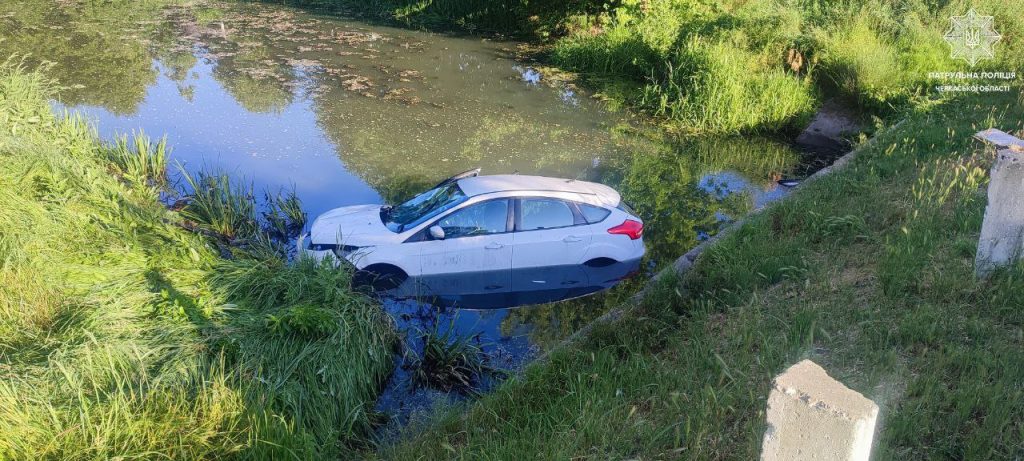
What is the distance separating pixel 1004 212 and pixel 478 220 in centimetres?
568

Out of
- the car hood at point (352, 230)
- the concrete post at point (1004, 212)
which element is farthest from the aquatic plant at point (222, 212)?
the concrete post at point (1004, 212)

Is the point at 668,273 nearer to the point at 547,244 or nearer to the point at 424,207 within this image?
the point at 547,244

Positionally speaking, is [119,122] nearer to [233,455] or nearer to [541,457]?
[233,455]

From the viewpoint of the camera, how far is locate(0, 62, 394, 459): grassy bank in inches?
210

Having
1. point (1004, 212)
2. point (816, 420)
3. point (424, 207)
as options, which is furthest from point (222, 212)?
point (816, 420)

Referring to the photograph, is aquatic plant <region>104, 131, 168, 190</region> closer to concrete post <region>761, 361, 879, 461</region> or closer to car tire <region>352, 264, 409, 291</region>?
car tire <region>352, 264, 409, 291</region>

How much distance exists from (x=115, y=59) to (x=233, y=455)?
821 inches

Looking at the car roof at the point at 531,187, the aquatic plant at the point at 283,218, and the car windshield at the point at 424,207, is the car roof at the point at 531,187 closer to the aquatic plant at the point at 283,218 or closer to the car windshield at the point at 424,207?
the car windshield at the point at 424,207

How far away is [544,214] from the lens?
9.65m

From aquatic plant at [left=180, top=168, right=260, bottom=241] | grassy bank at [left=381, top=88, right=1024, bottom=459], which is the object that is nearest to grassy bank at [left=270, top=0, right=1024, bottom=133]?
grassy bank at [left=381, top=88, right=1024, bottom=459]

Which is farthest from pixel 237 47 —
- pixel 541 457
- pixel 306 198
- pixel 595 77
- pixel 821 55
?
pixel 541 457

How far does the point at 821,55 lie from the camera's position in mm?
17672

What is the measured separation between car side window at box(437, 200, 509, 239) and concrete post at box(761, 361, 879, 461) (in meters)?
6.82

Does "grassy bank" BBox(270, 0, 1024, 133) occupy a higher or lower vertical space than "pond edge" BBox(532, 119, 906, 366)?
higher
